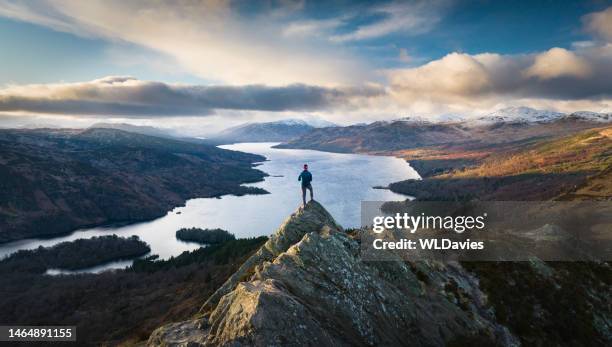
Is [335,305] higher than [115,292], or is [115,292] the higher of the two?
[335,305]

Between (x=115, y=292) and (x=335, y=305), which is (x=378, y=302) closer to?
(x=335, y=305)

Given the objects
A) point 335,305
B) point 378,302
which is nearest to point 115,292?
point 378,302

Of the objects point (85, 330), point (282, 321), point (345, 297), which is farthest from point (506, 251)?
point (85, 330)

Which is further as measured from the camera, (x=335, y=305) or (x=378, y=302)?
(x=378, y=302)

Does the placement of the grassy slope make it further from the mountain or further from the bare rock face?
the bare rock face

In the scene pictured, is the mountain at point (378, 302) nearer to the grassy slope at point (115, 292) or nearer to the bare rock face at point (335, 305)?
the bare rock face at point (335, 305)

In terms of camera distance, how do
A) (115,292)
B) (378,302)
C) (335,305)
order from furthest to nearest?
(115,292)
(378,302)
(335,305)
